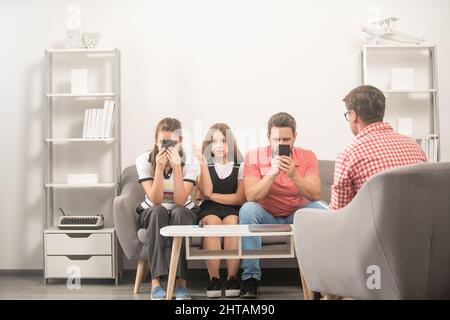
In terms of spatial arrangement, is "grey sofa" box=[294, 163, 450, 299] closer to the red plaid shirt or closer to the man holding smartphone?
the red plaid shirt

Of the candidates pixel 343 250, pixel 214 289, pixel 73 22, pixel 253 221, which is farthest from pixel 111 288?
pixel 343 250

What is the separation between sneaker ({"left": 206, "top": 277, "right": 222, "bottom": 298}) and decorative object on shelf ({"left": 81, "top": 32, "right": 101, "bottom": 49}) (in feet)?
5.03

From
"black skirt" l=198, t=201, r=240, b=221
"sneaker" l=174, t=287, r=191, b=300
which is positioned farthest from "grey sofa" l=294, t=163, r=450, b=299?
"black skirt" l=198, t=201, r=240, b=221

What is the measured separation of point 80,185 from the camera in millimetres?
3486

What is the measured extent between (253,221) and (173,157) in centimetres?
51

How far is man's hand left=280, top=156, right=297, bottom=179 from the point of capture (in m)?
2.95

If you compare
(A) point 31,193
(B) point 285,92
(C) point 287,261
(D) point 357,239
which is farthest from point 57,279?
(D) point 357,239

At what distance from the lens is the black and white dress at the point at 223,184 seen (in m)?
3.15

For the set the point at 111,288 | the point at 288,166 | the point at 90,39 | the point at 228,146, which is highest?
the point at 90,39

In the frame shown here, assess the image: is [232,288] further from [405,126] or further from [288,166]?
[405,126]

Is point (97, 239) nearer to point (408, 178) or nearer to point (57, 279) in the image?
point (57, 279)

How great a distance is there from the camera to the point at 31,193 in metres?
3.71

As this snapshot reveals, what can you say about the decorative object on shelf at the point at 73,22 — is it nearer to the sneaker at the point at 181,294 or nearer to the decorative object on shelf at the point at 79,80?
the decorative object on shelf at the point at 79,80
